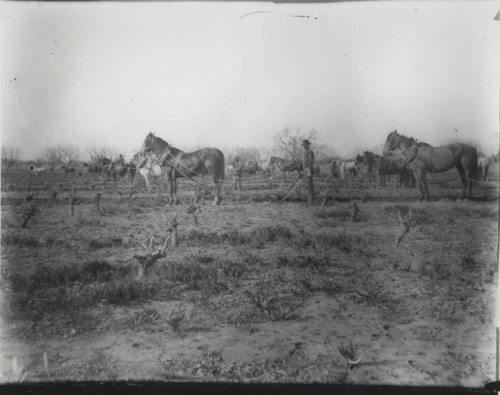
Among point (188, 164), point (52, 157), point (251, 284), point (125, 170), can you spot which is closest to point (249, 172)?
point (188, 164)

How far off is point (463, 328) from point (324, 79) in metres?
2.53

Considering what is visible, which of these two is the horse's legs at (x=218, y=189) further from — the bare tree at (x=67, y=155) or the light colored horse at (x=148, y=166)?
the bare tree at (x=67, y=155)

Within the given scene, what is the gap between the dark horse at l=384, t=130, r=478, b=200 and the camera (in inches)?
151

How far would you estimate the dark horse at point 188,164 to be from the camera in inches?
156

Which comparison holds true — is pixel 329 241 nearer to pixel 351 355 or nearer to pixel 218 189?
pixel 351 355

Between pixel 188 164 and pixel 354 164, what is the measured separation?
155 cm

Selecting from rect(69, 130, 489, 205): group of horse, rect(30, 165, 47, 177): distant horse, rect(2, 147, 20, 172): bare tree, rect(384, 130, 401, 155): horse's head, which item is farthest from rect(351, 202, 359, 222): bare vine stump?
rect(2, 147, 20, 172): bare tree

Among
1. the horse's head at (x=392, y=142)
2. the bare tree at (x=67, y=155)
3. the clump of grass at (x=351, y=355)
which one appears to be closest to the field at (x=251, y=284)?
the clump of grass at (x=351, y=355)

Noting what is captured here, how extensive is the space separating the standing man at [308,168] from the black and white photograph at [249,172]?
0.01 metres

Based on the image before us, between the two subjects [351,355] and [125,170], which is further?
[125,170]

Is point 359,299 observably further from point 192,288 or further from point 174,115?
point 174,115

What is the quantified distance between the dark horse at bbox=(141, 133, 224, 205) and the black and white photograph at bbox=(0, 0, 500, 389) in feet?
0.10

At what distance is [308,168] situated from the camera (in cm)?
385

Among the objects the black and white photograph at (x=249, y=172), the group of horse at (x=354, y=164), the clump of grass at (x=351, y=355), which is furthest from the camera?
the group of horse at (x=354, y=164)
